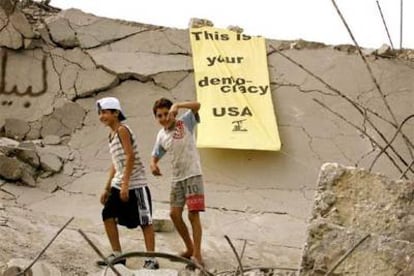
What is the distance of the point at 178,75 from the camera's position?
28.1ft

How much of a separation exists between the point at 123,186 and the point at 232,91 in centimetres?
344

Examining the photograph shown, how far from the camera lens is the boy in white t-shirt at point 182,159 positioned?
5247mm

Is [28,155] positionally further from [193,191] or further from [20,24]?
[193,191]

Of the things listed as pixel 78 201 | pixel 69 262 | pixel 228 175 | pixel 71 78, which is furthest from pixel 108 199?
pixel 71 78

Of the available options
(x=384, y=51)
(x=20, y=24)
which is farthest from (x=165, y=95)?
(x=384, y=51)

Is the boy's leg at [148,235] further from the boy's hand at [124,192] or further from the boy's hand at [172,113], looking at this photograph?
the boy's hand at [172,113]

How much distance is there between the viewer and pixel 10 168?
7.54 m

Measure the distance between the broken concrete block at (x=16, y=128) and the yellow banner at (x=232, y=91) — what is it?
1.59m

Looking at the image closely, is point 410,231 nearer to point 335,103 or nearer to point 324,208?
point 324,208

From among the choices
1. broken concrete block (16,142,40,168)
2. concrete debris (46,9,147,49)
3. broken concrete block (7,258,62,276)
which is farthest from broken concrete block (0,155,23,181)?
broken concrete block (7,258,62,276)

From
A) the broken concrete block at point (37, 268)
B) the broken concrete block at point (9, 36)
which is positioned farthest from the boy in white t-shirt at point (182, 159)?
the broken concrete block at point (9, 36)

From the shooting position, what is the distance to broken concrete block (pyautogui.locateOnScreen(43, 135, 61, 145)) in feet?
27.6

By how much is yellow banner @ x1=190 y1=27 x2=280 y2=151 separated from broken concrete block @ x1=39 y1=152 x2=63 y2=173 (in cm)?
120

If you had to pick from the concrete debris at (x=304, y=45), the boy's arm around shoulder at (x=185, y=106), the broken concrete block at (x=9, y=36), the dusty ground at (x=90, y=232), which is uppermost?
the broken concrete block at (x=9, y=36)
